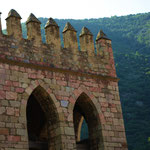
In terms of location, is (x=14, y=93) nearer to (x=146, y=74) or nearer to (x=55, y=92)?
(x=55, y=92)

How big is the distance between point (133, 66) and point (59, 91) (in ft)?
128

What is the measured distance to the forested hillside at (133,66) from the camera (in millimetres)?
38031

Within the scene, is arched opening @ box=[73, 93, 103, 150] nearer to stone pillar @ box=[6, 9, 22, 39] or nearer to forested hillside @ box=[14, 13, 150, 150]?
stone pillar @ box=[6, 9, 22, 39]

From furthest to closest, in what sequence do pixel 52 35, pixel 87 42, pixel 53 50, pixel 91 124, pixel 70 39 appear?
pixel 87 42, pixel 70 39, pixel 91 124, pixel 52 35, pixel 53 50

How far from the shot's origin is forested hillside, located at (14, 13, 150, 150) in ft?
125

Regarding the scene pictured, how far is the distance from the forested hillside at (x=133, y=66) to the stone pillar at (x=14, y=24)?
24.2 m

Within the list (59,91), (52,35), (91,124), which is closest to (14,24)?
(52,35)

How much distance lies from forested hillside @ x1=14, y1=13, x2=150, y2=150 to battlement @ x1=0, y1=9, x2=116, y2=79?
2164cm

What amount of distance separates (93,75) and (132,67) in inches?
1472

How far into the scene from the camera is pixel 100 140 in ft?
44.0

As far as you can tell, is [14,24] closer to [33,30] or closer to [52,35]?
[33,30]

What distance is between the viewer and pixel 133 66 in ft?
168

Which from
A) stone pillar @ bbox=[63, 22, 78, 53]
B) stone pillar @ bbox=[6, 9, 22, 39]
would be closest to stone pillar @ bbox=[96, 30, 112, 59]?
stone pillar @ bbox=[63, 22, 78, 53]

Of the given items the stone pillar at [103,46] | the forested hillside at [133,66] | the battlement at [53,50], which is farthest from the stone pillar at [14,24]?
the forested hillside at [133,66]
